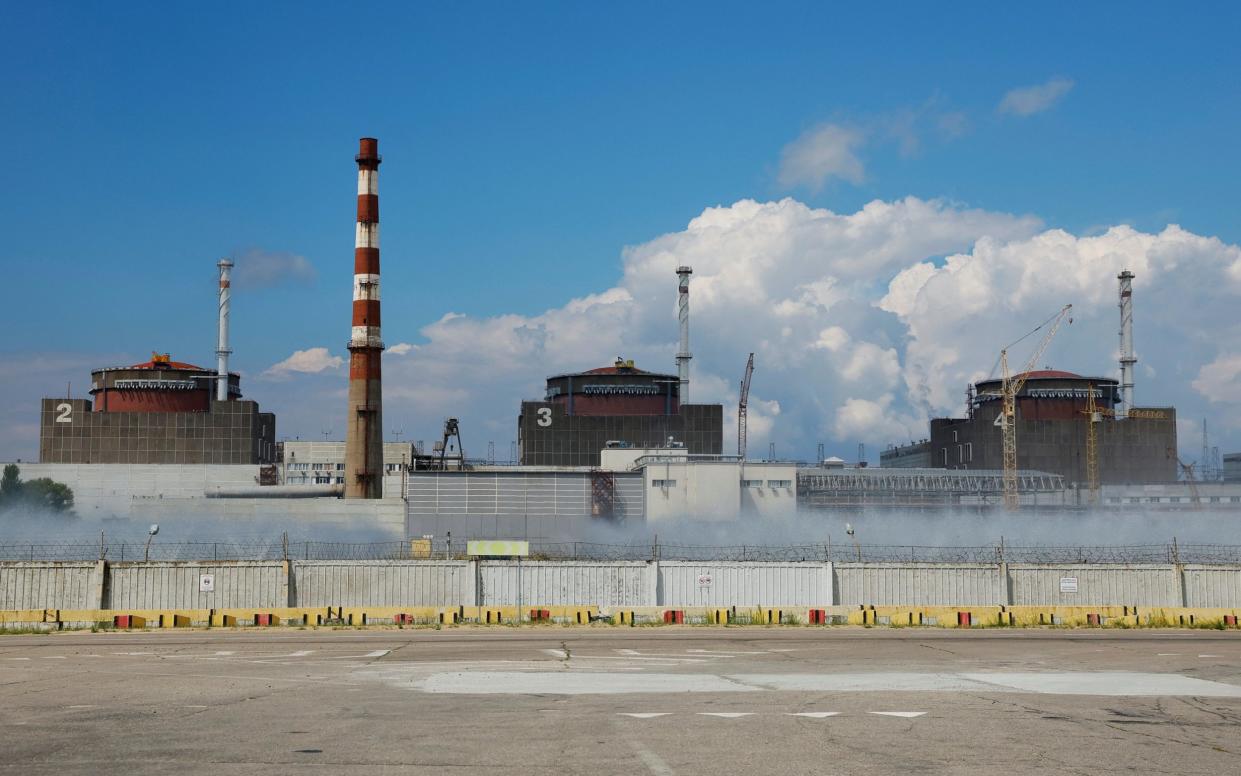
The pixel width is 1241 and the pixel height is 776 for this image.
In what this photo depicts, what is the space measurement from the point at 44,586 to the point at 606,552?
37590 millimetres

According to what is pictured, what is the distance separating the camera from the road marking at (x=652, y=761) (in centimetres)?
1648

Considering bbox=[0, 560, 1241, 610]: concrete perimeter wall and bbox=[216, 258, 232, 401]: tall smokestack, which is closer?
bbox=[0, 560, 1241, 610]: concrete perimeter wall

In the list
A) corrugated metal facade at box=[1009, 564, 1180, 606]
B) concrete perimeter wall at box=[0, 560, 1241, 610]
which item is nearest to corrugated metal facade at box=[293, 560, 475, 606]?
concrete perimeter wall at box=[0, 560, 1241, 610]

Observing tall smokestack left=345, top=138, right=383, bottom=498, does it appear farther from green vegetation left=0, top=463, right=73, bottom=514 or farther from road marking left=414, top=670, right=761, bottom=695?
road marking left=414, top=670, right=761, bottom=695

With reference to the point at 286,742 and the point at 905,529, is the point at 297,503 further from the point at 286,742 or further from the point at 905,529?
the point at 286,742

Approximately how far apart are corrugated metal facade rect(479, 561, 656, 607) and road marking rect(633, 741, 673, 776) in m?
39.1

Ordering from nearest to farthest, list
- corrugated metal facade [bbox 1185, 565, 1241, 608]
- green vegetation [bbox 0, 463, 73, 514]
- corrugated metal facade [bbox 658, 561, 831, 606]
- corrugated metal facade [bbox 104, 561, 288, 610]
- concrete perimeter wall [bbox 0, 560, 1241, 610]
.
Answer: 1. corrugated metal facade [bbox 104, 561, 288, 610]
2. concrete perimeter wall [bbox 0, 560, 1241, 610]
3. corrugated metal facade [bbox 658, 561, 831, 606]
4. corrugated metal facade [bbox 1185, 565, 1241, 608]
5. green vegetation [bbox 0, 463, 73, 514]

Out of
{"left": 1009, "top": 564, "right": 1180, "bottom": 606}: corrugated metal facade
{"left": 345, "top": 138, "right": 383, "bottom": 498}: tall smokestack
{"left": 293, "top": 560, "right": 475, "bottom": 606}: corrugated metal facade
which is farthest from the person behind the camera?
{"left": 345, "top": 138, "right": 383, "bottom": 498}: tall smokestack

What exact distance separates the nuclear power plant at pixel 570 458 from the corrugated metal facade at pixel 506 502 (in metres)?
0.19

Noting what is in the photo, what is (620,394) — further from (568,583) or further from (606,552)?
(568,583)

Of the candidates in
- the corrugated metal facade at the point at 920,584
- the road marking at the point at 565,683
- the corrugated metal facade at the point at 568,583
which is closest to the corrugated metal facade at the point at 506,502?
the corrugated metal facade at the point at 568,583

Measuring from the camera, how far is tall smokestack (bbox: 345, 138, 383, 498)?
10412cm

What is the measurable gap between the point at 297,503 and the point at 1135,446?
115 m

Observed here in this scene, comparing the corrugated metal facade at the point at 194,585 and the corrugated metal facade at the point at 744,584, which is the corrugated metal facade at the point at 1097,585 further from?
the corrugated metal facade at the point at 194,585
